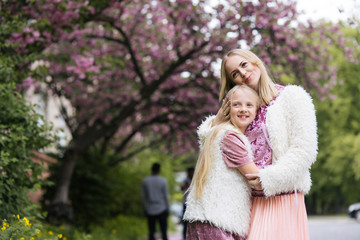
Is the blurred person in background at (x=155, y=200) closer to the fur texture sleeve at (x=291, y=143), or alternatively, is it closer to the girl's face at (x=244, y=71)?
the girl's face at (x=244, y=71)

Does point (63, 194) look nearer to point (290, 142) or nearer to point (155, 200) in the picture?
point (155, 200)

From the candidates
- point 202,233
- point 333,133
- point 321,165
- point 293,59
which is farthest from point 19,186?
point 321,165

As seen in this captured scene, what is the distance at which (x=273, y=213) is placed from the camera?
10.4 ft

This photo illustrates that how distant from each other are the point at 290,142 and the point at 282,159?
0.13 metres

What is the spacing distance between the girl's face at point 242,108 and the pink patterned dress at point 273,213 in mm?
88

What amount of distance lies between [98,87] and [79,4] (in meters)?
5.45

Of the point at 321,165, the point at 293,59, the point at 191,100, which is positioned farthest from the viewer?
the point at 321,165

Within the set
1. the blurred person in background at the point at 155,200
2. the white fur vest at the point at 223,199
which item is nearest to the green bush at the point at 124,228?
the blurred person in background at the point at 155,200

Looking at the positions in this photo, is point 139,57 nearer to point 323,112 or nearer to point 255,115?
point 255,115

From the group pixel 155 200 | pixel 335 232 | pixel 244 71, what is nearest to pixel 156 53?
pixel 155 200

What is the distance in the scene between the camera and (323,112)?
139 ft

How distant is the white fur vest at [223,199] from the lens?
3123mm

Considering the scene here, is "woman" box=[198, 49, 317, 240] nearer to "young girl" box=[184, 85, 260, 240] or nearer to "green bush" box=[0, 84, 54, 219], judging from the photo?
"young girl" box=[184, 85, 260, 240]

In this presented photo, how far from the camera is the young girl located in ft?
10.2
